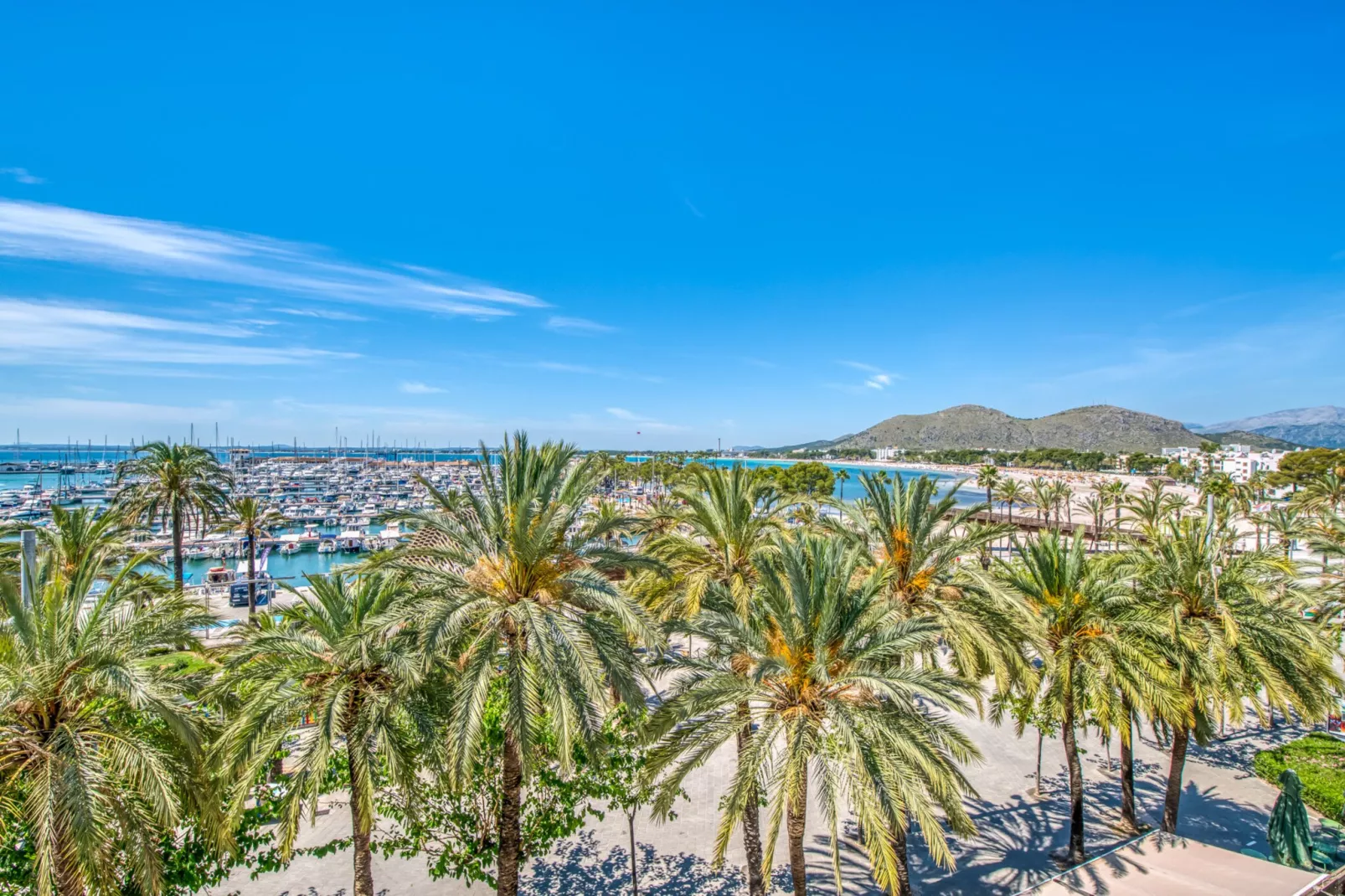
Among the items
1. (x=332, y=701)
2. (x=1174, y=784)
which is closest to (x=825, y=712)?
(x=332, y=701)

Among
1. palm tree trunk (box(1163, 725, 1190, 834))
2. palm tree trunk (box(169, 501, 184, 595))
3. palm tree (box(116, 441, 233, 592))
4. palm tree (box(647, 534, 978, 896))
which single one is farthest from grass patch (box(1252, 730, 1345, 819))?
palm tree trunk (box(169, 501, 184, 595))

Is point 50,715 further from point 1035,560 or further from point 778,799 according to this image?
point 1035,560

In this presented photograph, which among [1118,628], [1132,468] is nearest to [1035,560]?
[1118,628]

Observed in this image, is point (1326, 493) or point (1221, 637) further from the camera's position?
point (1326, 493)

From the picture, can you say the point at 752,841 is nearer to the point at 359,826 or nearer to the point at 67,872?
the point at 359,826

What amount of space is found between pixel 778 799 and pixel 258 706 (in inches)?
258

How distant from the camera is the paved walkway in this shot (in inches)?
459

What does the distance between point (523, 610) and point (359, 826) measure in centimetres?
374

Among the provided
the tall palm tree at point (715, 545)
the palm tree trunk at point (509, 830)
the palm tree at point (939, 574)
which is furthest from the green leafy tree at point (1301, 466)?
the palm tree trunk at point (509, 830)

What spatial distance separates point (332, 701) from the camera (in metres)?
8.06

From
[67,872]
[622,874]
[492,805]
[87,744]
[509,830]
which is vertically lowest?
[622,874]

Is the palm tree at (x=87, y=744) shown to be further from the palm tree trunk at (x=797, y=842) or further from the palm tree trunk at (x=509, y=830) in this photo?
the palm tree trunk at (x=797, y=842)

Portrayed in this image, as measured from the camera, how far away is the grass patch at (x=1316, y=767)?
1294cm

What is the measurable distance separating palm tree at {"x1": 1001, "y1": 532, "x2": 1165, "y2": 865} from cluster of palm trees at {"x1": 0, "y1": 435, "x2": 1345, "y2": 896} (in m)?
0.05
